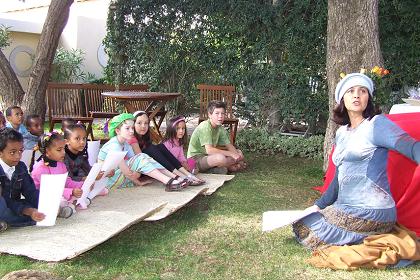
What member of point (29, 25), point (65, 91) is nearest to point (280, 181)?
point (65, 91)

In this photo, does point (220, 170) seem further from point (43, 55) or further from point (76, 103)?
point (43, 55)

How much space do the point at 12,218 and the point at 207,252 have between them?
1485mm

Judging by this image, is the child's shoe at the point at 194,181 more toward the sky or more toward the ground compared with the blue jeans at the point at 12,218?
more toward the ground

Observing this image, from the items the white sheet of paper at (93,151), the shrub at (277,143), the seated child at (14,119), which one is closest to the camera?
the white sheet of paper at (93,151)

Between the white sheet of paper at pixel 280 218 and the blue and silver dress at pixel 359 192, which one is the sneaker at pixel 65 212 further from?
the blue and silver dress at pixel 359 192

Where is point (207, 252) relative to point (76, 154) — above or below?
below

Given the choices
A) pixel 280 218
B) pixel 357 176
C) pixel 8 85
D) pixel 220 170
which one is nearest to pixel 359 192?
pixel 357 176

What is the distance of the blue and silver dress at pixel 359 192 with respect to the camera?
2.97 meters

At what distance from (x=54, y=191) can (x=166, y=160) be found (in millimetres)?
1878

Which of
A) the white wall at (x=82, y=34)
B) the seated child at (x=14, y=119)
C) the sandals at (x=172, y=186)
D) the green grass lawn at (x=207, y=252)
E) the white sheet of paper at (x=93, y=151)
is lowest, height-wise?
the green grass lawn at (x=207, y=252)

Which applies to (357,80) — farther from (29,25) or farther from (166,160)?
(29,25)

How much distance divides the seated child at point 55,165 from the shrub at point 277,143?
4129 millimetres

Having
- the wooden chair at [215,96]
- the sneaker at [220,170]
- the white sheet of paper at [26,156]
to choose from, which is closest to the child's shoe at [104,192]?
the white sheet of paper at [26,156]

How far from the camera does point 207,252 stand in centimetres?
330
